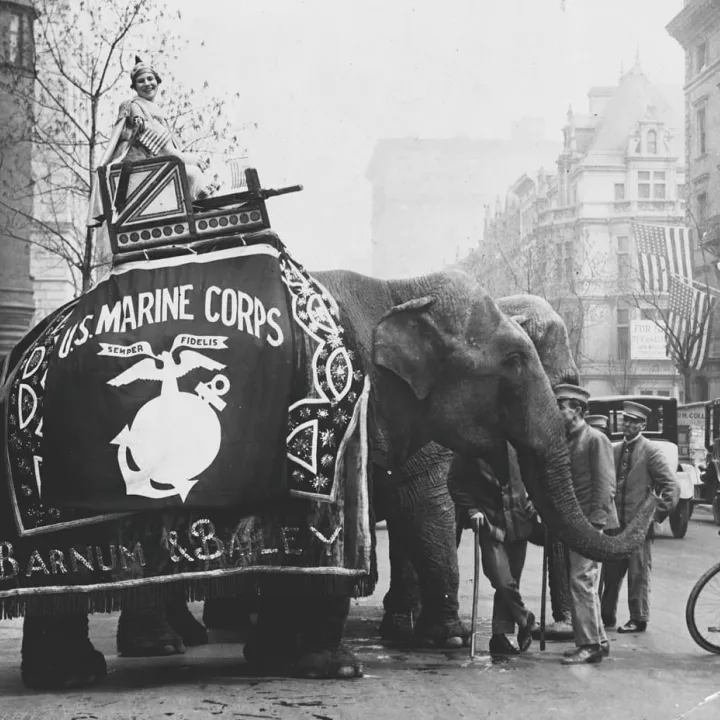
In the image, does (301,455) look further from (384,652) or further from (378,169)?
(378,169)

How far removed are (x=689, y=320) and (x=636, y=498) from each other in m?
27.2

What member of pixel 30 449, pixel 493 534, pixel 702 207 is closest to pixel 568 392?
pixel 493 534

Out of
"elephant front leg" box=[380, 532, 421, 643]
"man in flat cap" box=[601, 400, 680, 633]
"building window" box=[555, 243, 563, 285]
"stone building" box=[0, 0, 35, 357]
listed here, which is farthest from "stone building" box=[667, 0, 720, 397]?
"elephant front leg" box=[380, 532, 421, 643]

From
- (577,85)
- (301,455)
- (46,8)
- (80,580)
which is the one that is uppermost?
(577,85)

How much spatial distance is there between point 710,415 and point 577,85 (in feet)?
161

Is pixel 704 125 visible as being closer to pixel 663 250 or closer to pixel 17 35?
pixel 663 250

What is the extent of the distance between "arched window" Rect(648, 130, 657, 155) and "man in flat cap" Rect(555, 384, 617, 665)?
2168 inches

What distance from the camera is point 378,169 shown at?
93625 mm

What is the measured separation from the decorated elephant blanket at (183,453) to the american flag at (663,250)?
28.4m

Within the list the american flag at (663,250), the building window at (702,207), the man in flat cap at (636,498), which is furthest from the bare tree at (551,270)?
the man in flat cap at (636,498)

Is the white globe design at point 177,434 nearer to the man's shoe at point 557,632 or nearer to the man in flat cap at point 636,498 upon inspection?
the man's shoe at point 557,632

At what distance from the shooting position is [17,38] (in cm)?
2006

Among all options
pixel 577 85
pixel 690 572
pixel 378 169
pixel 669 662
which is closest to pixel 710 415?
pixel 690 572

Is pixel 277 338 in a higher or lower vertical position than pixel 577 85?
lower
